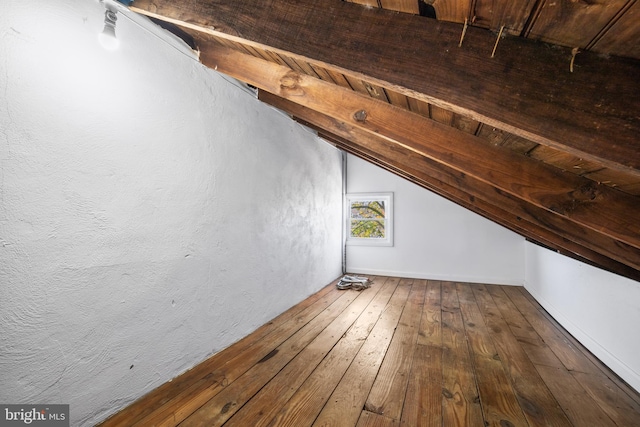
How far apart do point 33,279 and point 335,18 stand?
1.52 metres

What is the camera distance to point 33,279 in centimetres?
108

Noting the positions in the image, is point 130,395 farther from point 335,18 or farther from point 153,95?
point 335,18

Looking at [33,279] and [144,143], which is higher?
[144,143]

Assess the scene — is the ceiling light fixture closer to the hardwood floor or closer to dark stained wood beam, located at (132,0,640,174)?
dark stained wood beam, located at (132,0,640,174)

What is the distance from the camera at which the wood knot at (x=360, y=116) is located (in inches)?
54.9

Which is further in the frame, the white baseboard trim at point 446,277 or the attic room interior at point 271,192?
the white baseboard trim at point 446,277

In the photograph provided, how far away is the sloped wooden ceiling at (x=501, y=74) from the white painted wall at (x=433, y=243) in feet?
10.7

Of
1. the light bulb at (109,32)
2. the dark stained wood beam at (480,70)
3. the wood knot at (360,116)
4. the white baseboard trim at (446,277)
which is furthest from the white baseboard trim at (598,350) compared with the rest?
the light bulb at (109,32)

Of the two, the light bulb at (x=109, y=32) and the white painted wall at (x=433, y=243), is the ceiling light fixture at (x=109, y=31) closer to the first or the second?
the light bulb at (x=109, y=32)

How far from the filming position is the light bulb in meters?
1.29

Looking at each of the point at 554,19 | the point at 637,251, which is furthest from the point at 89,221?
the point at 637,251

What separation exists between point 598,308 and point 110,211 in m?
3.60

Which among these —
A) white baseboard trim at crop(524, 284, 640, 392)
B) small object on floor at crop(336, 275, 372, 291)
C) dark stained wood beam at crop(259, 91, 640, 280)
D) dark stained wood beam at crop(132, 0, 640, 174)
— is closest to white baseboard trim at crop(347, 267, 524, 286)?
small object on floor at crop(336, 275, 372, 291)

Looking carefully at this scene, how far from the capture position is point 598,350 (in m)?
2.15
